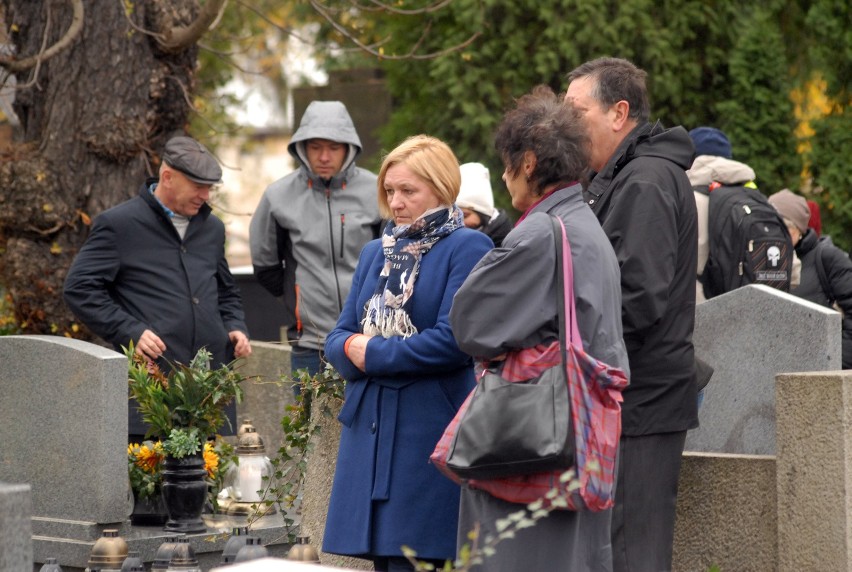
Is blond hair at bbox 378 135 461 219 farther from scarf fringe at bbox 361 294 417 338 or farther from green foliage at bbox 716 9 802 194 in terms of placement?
green foliage at bbox 716 9 802 194

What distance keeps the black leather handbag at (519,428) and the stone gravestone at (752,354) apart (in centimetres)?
231

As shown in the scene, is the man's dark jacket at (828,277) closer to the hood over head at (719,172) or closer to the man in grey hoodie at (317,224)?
the hood over head at (719,172)

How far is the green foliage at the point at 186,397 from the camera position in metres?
6.05

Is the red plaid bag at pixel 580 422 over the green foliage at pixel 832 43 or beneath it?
beneath

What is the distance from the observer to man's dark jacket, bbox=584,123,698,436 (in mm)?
4430

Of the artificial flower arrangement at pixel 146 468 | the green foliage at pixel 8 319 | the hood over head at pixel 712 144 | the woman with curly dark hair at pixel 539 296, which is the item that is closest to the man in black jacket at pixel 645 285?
the woman with curly dark hair at pixel 539 296

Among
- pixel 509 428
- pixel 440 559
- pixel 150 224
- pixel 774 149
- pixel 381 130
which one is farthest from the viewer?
pixel 381 130

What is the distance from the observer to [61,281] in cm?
824

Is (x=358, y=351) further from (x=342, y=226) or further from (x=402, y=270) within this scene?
(x=342, y=226)

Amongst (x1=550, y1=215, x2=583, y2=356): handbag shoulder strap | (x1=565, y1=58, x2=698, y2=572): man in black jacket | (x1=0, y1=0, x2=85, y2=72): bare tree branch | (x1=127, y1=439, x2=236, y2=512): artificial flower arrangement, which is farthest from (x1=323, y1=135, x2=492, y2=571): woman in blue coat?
(x1=0, y1=0, x2=85, y2=72): bare tree branch

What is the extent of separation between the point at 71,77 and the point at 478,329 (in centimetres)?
518

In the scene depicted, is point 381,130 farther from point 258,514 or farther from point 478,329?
point 478,329

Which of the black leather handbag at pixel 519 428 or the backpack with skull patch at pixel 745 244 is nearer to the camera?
the black leather handbag at pixel 519 428


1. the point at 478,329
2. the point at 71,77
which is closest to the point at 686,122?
the point at 71,77
